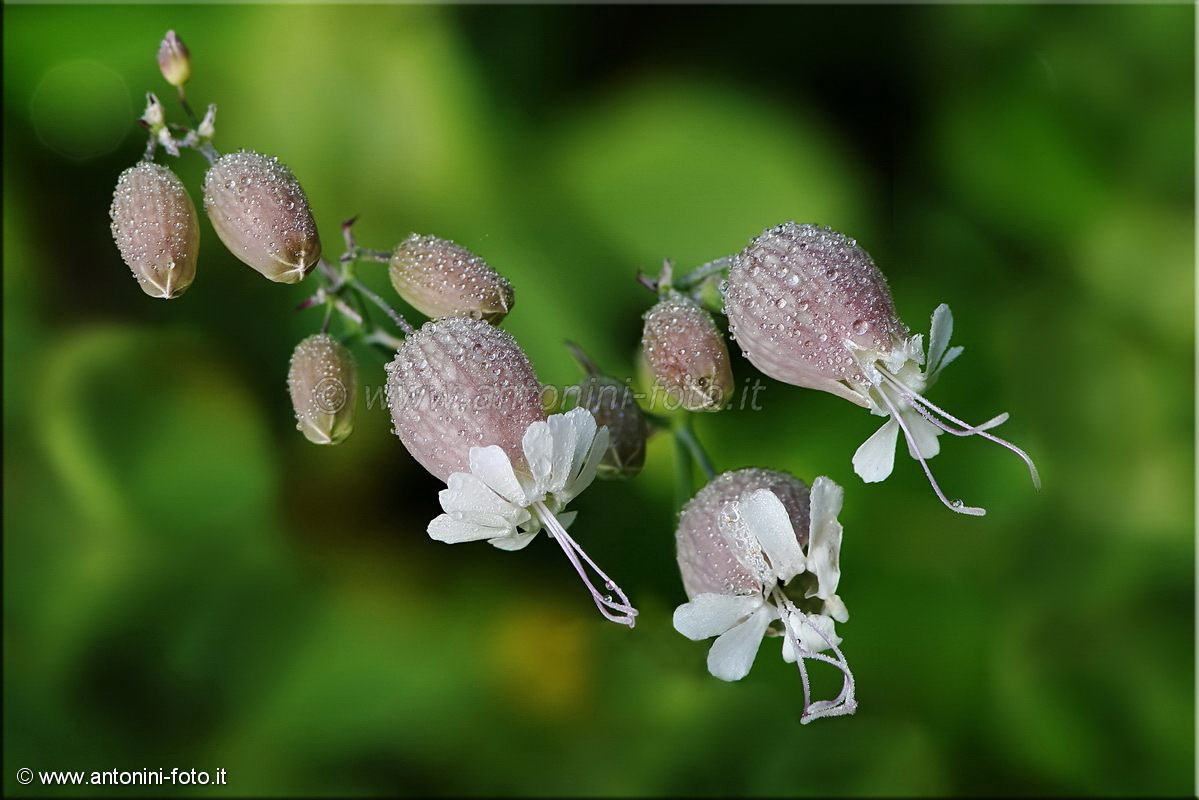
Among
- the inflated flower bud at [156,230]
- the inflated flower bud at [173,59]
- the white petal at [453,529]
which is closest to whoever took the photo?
the white petal at [453,529]

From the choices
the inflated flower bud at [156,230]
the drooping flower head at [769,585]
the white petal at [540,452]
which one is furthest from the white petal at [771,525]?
the inflated flower bud at [156,230]

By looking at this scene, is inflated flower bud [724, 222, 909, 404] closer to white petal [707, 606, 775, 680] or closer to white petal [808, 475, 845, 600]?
white petal [808, 475, 845, 600]

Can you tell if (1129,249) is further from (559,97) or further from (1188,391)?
(559,97)

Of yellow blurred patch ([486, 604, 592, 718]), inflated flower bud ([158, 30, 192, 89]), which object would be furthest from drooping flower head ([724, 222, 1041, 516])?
yellow blurred patch ([486, 604, 592, 718])

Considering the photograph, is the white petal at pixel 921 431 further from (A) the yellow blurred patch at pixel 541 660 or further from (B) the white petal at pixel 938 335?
(A) the yellow blurred patch at pixel 541 660

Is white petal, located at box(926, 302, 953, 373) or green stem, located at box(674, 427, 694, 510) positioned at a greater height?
white petal, located at box(926, 302, 953, 373)

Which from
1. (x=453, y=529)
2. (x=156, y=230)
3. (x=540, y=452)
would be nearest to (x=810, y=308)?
(x=540, y=452)

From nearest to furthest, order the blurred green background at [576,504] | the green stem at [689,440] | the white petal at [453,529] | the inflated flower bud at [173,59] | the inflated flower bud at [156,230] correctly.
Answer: the white petal at [453,529]
the inflated flower bud at [156,230]
the inflated flower bud at [173,59]
the green stem at [689,440]
the blurred green background at [576,504]
